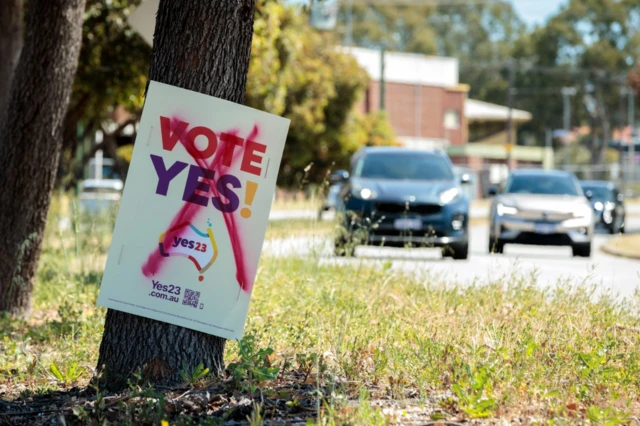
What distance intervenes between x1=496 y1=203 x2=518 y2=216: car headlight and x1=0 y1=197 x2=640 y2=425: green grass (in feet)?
29.9

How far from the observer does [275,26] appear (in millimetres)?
19750

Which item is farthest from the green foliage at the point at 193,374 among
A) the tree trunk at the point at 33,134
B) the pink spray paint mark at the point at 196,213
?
the tree trunk at the point at 33,134

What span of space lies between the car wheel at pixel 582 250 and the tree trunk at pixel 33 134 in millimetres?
11379

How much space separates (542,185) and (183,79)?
15.4 m

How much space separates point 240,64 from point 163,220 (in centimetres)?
97

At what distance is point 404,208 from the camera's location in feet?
53.7

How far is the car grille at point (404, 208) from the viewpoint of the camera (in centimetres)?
1655

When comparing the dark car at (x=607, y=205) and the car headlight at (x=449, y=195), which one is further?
the dark car at (x=607, y=205)

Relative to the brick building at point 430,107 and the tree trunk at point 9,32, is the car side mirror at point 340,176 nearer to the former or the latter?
the tree trunk at point 9,32

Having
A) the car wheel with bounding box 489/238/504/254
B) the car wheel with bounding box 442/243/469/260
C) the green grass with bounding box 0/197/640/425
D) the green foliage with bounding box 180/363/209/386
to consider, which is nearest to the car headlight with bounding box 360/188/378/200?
the car wheel with bounding box 442/243/469/260

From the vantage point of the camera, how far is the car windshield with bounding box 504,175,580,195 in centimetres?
2028

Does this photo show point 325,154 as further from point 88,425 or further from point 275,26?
point 88,425

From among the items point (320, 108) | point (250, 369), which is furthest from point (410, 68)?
point (250, 369)

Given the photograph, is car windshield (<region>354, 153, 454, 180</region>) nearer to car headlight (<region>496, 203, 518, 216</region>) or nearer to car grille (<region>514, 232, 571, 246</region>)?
car headlight (<region>496, 203, 518, 216</region>)
